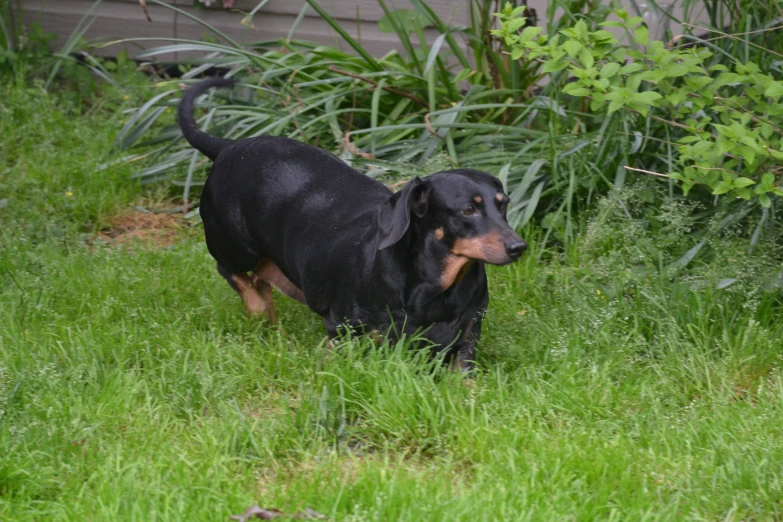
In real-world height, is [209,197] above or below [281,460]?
above

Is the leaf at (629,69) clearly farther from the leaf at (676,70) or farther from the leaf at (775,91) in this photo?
the leaf at (775,91)

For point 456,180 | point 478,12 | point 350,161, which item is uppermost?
point 478,12

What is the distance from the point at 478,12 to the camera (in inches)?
224

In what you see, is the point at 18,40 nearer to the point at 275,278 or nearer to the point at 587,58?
the point at 275,278

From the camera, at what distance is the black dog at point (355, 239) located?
318 cm

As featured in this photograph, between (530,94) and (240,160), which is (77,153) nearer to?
(240,160)

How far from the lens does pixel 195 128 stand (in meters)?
4.14

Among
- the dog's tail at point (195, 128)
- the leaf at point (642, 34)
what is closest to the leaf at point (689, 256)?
the leaf at point (642, 34)

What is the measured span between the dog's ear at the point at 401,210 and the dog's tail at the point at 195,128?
1.13 metres

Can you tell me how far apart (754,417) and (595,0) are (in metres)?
2.70

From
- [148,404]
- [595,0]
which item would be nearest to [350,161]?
[595,0]

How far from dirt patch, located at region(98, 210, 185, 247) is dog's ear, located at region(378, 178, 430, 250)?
2043 mm

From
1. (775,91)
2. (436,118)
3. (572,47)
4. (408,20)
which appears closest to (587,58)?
(572,47)

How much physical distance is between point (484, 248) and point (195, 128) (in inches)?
63.3
